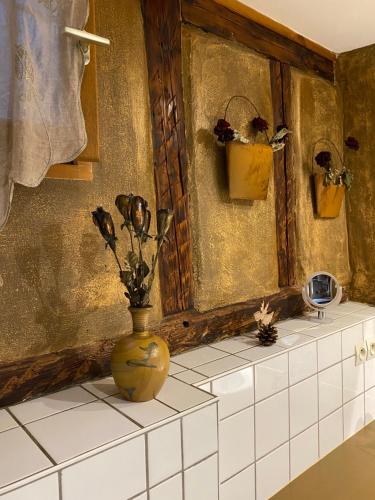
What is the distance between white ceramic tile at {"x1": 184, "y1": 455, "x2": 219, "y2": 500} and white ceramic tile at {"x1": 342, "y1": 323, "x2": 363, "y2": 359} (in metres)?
0.83

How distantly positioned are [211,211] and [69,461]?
3.01 ft

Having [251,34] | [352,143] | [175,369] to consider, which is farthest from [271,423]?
[251,34]

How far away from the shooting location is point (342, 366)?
1.57 m

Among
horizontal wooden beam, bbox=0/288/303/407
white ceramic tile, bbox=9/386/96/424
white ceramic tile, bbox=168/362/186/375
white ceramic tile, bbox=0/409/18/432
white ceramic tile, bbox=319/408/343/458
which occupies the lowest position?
white ceramic tile, bbox=319/408/343/458

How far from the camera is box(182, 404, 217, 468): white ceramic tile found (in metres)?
0.91

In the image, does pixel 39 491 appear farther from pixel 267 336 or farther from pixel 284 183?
pixel 284 183

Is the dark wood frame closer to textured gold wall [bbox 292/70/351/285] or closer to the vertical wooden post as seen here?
the vertical wooden post

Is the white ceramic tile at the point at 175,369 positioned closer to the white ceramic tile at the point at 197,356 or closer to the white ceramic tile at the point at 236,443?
the white ceramic tile at the point at 197,356

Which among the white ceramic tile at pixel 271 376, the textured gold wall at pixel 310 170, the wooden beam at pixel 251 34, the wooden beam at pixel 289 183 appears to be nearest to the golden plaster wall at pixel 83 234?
the wooden beam at pixel 251 34

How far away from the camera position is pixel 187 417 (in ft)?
3.01

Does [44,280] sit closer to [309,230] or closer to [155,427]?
[155,427]

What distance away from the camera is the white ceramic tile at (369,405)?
169 centimetres

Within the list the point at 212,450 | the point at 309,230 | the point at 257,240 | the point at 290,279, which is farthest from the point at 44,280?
the point at 309,230

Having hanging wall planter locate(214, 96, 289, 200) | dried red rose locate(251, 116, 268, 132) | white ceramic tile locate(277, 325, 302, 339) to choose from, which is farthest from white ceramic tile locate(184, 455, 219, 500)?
dried red rose locate(251, 116, 268, 132)
